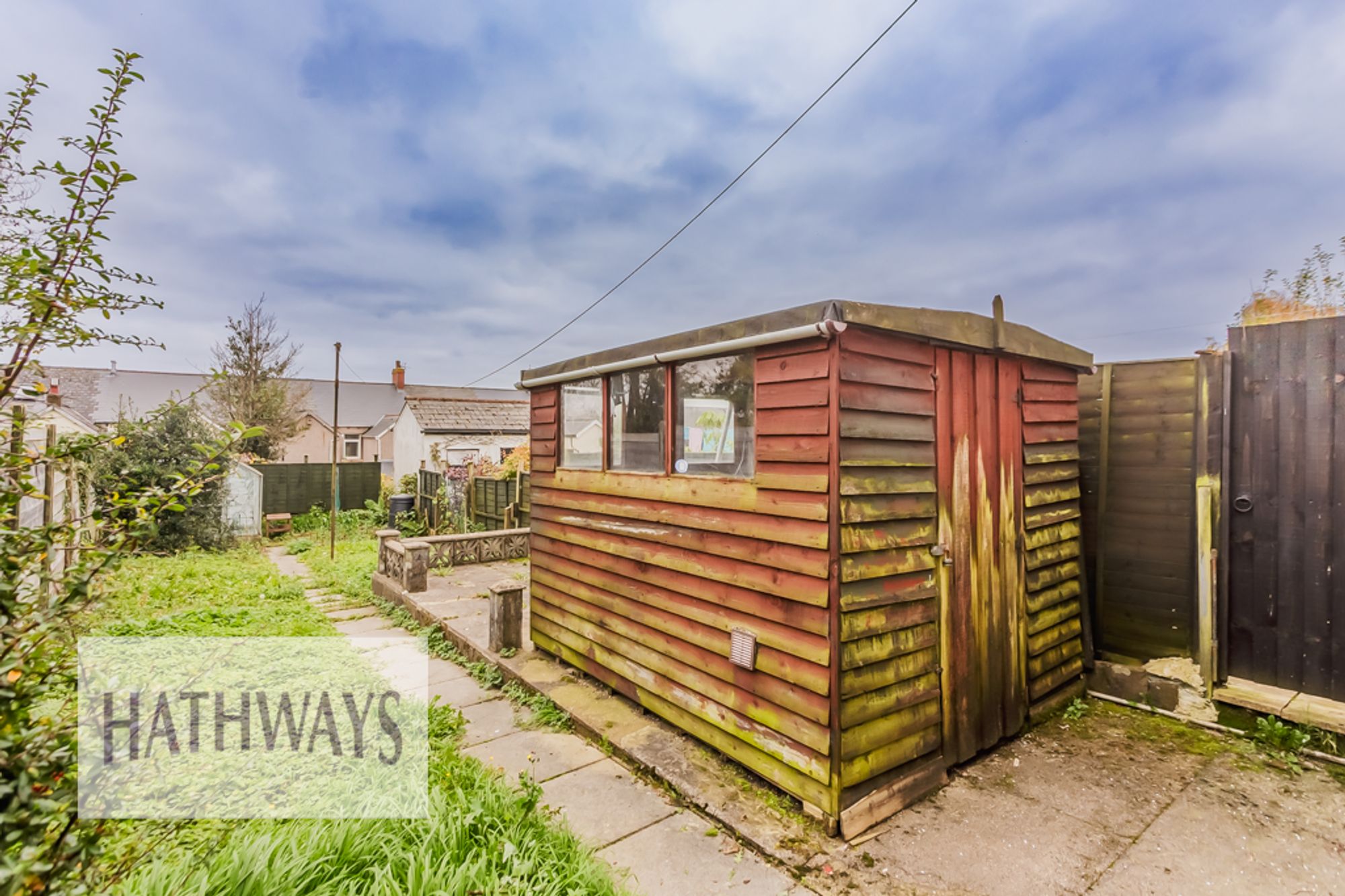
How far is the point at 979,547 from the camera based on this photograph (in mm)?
3764

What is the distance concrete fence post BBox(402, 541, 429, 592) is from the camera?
307 inches

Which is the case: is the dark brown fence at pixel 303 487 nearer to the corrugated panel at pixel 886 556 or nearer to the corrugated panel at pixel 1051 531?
the corrugated panel at pixel 886 556

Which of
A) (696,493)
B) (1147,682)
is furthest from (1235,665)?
(696,493)

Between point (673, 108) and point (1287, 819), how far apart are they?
11.6m

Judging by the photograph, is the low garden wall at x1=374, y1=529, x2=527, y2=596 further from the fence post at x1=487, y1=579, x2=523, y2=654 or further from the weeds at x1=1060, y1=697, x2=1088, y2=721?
the weeds at x1=1060, y1=697, x2=1088, y2=721

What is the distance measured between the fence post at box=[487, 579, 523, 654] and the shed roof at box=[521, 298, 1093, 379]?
95.5 inches

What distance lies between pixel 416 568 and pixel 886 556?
675 cm

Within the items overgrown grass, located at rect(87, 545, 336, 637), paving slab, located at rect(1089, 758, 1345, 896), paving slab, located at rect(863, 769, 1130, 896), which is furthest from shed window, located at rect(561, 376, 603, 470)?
paving slab, located at rect(1089, 758, 1345, 896)

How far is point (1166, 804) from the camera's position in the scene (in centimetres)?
319

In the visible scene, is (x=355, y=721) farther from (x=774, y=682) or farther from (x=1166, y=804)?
(x=1166, y=804)

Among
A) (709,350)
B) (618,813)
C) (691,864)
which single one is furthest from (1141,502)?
(618,813)

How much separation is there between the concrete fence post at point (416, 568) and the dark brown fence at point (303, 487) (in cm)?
916

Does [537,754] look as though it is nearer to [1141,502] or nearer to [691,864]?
[691,864]

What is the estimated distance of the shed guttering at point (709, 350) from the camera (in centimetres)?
298
